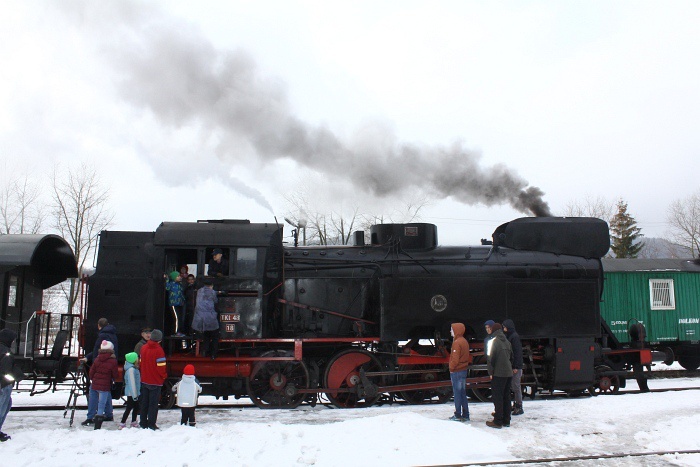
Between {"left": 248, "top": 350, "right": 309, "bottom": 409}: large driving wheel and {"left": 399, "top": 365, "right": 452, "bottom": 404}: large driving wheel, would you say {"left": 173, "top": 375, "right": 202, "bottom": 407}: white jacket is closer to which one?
{"left": 248, "top": 350, "right": 309, "bottom": 409}: large driving wheel

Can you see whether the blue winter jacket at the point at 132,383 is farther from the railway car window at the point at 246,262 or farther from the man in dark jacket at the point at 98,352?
the railway car window at the point at 246,262

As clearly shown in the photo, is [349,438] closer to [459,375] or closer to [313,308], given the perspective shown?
[459,375]

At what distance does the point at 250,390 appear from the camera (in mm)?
9398

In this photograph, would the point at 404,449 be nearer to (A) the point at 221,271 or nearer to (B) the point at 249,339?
(B) the point at 249,339

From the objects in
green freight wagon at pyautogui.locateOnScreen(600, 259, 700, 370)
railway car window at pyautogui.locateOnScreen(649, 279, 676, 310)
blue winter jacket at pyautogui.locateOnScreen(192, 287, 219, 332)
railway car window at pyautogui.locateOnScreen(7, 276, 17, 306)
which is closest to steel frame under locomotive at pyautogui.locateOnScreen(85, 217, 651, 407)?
blue winter jacket at pyautogui.locateOnScreen(192, 287, 219, 332)

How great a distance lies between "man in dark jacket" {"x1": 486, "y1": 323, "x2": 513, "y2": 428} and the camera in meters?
8.00

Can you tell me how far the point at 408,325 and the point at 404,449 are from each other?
325cm

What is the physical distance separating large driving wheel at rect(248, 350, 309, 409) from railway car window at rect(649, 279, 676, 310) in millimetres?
12127

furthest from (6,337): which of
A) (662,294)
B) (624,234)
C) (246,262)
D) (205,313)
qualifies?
(624,234)

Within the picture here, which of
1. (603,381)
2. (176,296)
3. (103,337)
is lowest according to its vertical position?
(603,381)

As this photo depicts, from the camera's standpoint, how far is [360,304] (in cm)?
1029

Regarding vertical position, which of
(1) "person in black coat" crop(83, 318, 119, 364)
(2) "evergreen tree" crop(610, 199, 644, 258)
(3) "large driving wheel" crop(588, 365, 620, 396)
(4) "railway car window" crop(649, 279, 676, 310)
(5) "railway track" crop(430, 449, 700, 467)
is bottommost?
(5) "railway track" crop(430, 449, 700, 467)

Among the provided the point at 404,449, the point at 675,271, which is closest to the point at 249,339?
the point at 404,449

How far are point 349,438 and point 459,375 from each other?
223 cm
